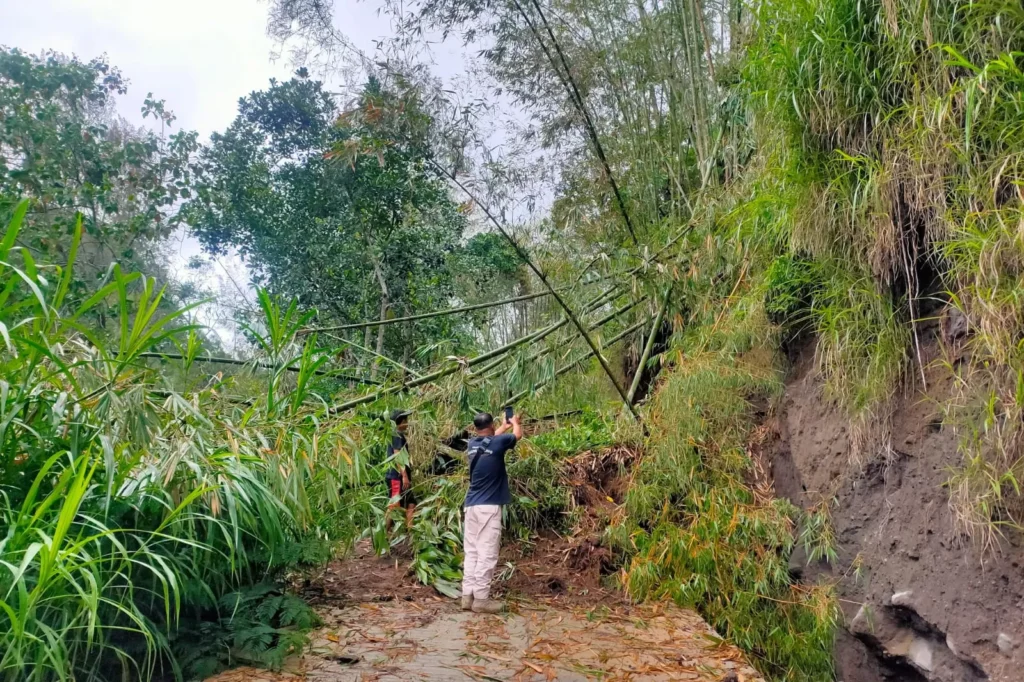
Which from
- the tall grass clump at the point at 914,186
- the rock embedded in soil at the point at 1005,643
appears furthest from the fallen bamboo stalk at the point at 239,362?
the rock embedded in soil at the point at 1005,643

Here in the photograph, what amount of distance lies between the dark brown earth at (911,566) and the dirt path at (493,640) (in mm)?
724

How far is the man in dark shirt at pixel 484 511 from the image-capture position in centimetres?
416

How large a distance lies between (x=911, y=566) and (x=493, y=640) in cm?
213

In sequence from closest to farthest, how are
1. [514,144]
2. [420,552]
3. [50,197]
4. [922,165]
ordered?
[922,165], [420,552], [514,144], [50,197]

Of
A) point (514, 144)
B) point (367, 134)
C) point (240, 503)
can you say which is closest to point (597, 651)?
point (240, 503)

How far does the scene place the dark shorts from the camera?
5055mm

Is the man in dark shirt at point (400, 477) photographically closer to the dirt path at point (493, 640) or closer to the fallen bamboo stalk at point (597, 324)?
the dirt path at point (493, 640)

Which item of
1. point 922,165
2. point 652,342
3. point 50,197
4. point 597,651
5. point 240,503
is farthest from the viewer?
point 50,197

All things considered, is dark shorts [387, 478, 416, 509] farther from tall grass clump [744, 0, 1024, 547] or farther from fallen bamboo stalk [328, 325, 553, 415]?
tall grass clump [744, 0, 1024, 547]

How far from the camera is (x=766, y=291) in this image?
438 cm

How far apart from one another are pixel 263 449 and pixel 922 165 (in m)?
3.28

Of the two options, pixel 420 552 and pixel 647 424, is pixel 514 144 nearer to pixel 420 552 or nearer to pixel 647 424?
pixel 647 424

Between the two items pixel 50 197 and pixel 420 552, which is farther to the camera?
pixel 50 197

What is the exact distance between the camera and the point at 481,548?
4.18 metres
